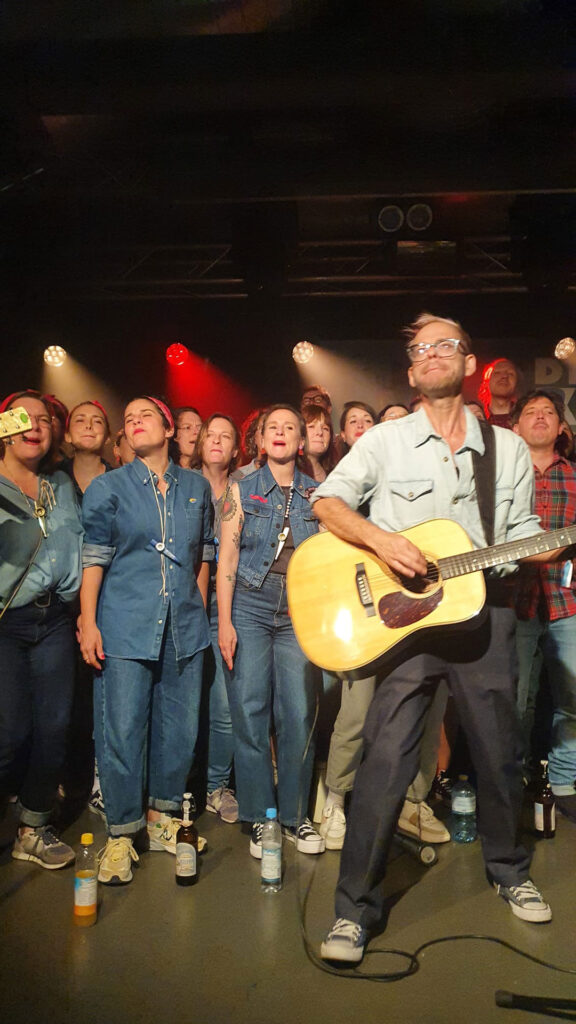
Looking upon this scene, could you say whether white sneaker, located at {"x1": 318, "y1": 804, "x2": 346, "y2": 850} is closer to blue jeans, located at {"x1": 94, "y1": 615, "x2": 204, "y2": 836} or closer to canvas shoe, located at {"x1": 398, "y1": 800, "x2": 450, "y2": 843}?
canvas shoe, located at {"x1": 398, "y1": 800, "x2": 450, "y2": 843}

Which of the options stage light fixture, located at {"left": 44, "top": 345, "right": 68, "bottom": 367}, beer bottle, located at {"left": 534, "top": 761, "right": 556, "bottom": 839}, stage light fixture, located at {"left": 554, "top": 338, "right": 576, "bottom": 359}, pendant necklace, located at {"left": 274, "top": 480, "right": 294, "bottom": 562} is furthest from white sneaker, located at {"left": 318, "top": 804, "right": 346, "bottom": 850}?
stage light fixture, located at {"left": 44, "top": 345, "right": 68, "bottom": 367}

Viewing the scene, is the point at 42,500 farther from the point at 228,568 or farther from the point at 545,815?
the point at 545,815

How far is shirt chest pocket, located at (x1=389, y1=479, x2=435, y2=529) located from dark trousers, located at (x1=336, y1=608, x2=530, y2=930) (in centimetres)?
46

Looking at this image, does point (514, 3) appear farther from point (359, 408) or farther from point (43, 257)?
point (43, 257)

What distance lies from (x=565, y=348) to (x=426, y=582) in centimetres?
695

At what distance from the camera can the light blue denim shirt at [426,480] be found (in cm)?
305

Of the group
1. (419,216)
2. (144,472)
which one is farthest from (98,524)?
(419,216)

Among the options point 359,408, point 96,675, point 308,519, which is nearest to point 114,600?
point 96,675

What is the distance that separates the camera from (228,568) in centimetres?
402

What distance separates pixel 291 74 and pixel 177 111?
3.10 feet

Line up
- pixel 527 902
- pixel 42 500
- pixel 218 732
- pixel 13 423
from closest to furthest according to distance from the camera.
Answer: pixel 13 423 < pixel 527 902 < pixel 42 500 < pixel 218 732

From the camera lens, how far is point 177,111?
6.03 m

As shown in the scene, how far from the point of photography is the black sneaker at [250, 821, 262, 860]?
3703 mm

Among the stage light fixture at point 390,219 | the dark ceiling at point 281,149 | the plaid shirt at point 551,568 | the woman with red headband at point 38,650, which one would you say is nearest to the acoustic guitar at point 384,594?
the woman with red headband at point 38,650
